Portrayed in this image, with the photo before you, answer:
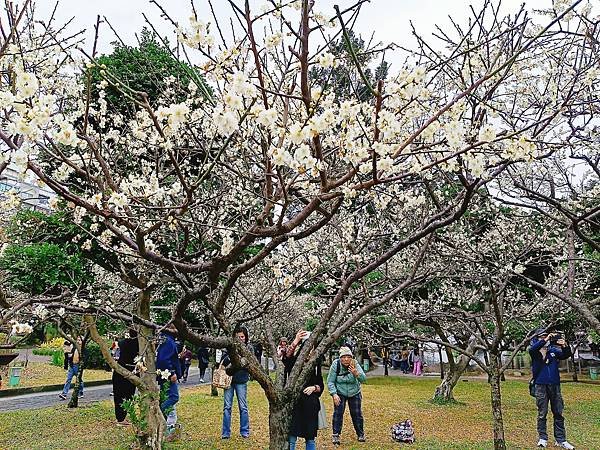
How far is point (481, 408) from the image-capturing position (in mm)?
11461

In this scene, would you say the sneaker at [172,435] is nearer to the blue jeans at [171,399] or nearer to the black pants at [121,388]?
the blue jeans at [171,399]

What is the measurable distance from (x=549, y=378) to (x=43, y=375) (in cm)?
1399

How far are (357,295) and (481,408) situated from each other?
7.44 m

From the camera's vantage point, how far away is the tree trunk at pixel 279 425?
4164 millimetres

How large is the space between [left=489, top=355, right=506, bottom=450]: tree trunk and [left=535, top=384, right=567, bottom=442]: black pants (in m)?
1.21

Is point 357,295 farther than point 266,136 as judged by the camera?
Yes

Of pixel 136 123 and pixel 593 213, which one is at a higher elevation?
pixel 136 123

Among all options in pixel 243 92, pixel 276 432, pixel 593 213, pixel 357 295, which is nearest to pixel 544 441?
pixel 357 295

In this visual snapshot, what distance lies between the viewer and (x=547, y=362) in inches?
274

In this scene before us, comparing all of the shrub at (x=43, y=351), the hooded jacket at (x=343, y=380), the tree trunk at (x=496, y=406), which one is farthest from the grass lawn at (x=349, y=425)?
the shrub at (x=43, y=351)

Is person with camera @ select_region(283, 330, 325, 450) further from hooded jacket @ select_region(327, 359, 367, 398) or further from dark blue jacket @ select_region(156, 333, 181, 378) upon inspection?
dark blue jacket @ select_region(156, 333, 181, 378)

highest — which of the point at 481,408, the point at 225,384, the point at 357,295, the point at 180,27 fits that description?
the point at 180,27

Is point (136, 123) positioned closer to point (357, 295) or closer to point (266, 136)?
point (266, 136)

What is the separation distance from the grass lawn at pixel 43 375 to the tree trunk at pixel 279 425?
35.6 ft
